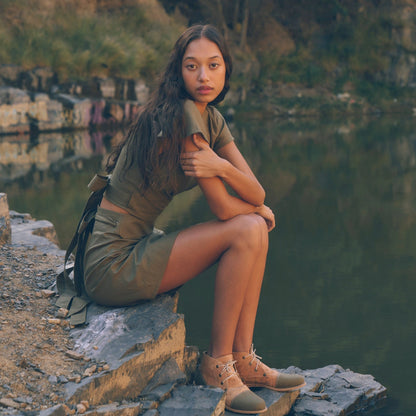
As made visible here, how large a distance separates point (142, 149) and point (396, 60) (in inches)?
827

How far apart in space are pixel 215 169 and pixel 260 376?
0.77m

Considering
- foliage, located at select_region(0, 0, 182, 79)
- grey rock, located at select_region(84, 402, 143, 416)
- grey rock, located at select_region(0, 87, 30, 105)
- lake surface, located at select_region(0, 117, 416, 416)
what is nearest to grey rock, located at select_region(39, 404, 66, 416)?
grey rock, located at select_region(84, 402, 143, 416)

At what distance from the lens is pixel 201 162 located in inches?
95.3

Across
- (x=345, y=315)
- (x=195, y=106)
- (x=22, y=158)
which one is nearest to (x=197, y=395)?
(x=195, y=106)

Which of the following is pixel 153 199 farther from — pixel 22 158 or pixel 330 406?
pixel 22 158

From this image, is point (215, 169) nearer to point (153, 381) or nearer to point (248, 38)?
A: point (153, 381)

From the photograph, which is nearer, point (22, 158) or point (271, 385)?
point (271, 385)

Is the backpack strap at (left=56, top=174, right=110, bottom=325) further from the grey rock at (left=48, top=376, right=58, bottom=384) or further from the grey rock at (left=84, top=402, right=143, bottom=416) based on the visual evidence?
A: the grey rock at (left=84, top=402, right=143, bottom=416)

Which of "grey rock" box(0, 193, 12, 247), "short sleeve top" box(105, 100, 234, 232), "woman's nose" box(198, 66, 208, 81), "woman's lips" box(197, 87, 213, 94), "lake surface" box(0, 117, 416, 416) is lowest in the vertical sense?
"lake surface" box(0, 117, 416, 416)

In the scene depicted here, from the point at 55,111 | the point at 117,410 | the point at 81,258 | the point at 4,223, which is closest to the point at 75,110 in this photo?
the point at 55,111

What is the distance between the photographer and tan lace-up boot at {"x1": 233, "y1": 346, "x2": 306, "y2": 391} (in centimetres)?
246

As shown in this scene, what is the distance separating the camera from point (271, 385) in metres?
2.50

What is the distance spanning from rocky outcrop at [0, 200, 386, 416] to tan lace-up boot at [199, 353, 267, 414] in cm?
6

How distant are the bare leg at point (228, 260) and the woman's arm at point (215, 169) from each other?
158 mm
